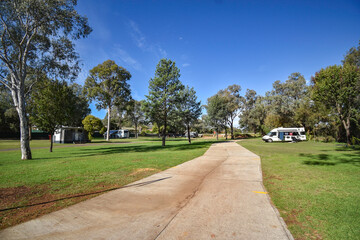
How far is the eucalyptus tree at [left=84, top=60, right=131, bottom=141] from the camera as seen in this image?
36.6 m

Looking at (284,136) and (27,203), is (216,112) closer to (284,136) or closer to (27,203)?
(284,136)

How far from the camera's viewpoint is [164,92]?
20.8m

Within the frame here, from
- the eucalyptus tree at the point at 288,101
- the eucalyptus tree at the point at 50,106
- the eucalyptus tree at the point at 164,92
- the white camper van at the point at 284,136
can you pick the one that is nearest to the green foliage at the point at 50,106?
the eucalyptus tree at the point at 50,106

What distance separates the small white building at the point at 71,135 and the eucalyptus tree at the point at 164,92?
19.3 metres

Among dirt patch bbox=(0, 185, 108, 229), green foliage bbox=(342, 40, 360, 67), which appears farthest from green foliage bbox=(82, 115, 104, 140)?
green foliage bbox=(342, 40, 360, 67)

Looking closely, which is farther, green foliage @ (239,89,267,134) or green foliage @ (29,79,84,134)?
green foliage @ (239,89,267,134)

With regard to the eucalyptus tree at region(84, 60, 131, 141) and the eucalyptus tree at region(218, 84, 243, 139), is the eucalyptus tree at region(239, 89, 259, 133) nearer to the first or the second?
the eucalyptus tree at region(218, 84, 243, 139)

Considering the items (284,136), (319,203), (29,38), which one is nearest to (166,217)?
(319,203)

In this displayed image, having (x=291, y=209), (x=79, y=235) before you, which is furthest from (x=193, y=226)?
(x=291, y=209)

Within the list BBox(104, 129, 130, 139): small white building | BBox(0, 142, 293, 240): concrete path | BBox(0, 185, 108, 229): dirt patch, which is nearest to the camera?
BBox(0, 142, 293, 240): concrete path

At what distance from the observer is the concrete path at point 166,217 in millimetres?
2484

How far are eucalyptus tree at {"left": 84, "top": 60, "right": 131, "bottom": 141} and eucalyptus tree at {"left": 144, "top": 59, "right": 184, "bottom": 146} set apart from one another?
66.5ft

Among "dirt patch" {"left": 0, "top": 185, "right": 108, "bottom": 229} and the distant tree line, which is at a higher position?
the distant tree line

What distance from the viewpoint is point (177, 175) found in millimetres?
6281
